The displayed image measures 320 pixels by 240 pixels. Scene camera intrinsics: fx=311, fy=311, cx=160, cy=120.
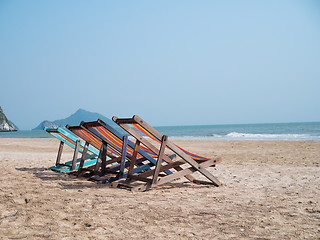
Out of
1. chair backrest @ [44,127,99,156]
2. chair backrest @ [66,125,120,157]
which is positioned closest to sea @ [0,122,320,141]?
chair backrest @ [44,127,99,156]

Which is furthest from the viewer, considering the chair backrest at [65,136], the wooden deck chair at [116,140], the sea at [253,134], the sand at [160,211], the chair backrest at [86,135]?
the sea at [253,134]

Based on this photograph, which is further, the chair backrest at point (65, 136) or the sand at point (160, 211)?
the chair backrest at point (65, 136)

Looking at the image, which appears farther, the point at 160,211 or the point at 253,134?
the point at 253,134

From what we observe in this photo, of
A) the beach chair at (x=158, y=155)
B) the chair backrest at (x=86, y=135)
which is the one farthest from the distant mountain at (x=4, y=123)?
the beach chair at (x=158, y=155)

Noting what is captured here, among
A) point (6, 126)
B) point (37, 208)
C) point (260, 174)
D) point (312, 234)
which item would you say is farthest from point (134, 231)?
point (6, 126)

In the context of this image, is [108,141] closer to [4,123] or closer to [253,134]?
[253,134]

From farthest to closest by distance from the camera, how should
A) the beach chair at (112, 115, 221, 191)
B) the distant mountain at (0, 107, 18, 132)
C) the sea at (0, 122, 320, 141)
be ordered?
the distant mountain at (0, 107, 18, 132) < the sea at (0, 122, 320, 141) < the beach chair at (112, 115, 221, 191)

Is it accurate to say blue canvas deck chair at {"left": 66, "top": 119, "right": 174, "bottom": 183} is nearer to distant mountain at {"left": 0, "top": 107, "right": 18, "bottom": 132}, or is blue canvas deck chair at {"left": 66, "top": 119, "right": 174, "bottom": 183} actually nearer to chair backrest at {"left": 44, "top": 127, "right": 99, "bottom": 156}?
chair backrest at {"left": 44, "top": 127, "right": 99, "bottom": 156}

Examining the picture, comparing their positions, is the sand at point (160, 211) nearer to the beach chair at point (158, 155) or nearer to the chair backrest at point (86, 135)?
the beach chair at point (158, 155)

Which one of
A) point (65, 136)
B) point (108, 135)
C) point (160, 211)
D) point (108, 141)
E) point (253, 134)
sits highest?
point (108, 135)

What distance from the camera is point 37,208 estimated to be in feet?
10.9

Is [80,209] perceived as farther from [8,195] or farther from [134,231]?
[8,195]

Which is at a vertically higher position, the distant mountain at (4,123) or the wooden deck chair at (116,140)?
the wooden deck chair at (116,140)

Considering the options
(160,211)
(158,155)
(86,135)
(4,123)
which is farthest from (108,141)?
(4,123)
